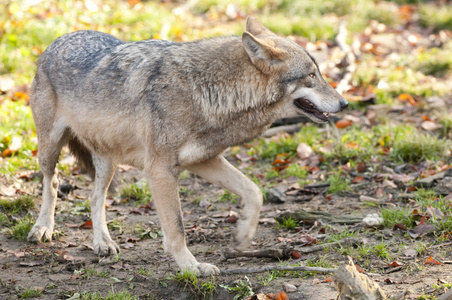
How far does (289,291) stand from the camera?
376 cm

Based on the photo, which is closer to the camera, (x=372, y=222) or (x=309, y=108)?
(x=309, y=108)

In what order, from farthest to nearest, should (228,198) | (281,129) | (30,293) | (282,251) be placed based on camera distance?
(281,129) → (228,198) → (282,251) → (30,293)

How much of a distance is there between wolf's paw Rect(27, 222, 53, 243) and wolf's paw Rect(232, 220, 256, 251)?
6.57 feet

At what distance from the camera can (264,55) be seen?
416cm

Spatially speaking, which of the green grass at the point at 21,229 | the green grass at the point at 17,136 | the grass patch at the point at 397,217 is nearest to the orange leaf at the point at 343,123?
the grass patch at the point at 397,217

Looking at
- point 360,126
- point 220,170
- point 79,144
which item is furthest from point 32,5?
point 220,170

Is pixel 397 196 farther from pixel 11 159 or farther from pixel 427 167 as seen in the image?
pixel 11 159

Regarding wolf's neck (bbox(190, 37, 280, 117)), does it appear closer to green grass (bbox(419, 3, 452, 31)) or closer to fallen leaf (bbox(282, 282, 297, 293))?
fallen leaf (bbox(282, 282, 297, 293))

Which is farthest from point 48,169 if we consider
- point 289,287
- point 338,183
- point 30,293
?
point 338,183

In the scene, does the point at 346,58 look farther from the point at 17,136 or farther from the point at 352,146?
the point at 17,136

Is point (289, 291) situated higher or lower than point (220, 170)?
lower

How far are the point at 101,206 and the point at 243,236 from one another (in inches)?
68.7

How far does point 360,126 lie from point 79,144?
3.94m

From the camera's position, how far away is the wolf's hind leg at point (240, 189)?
422cm
